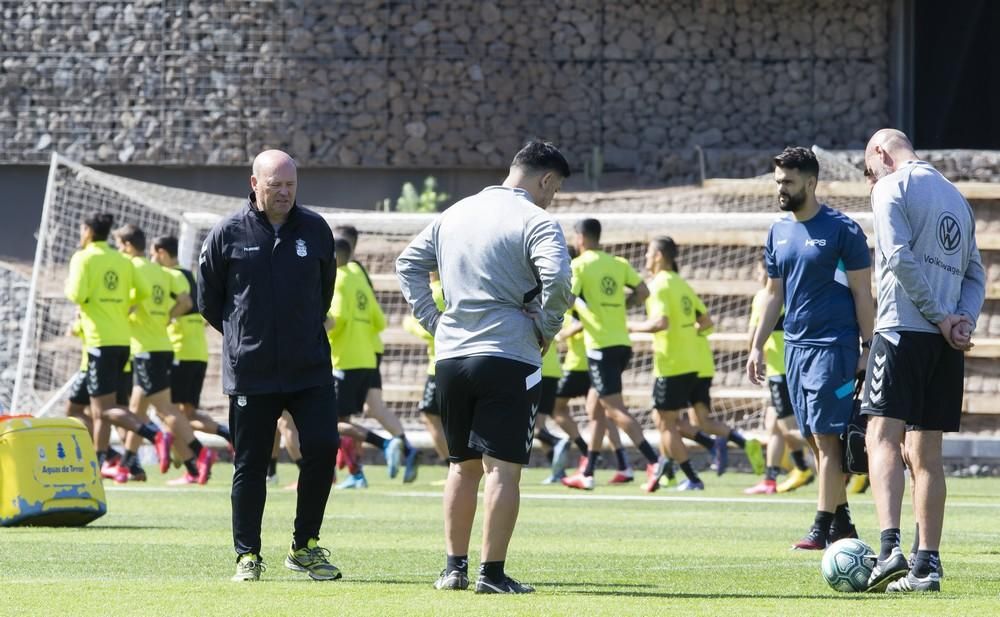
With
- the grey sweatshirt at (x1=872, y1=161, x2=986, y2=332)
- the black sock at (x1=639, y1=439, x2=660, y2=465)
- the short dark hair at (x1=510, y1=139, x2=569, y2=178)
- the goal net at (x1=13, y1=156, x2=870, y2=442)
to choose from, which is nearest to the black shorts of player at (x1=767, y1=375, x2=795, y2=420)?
the black sock at (x1=639, y1=439, x2=660, y2=465)

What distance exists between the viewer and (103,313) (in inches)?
680

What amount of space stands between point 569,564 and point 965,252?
2.68 m

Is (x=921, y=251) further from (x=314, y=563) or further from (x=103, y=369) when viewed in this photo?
(x=103, y=369)

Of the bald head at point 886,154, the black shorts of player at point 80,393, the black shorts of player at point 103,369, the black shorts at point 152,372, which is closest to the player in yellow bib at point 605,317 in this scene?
the black shorts at point 152,372

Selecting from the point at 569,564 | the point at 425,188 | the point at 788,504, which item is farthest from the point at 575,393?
the point at 425,188

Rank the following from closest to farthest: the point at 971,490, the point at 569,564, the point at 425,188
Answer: the point at 569,564, the point at 971,490, the point at 425,188

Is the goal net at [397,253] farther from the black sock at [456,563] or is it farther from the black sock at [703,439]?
the black sock at [456,563]

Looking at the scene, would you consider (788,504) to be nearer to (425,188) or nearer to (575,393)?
(575,393)

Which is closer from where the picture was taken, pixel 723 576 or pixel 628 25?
pixel 723 576

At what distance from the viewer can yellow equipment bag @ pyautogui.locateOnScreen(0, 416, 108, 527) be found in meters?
12.1

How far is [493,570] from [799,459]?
9.17m

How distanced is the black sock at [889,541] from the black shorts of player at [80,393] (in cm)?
1080

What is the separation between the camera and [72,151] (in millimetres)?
29703

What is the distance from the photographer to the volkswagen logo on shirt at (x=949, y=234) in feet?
27.7
